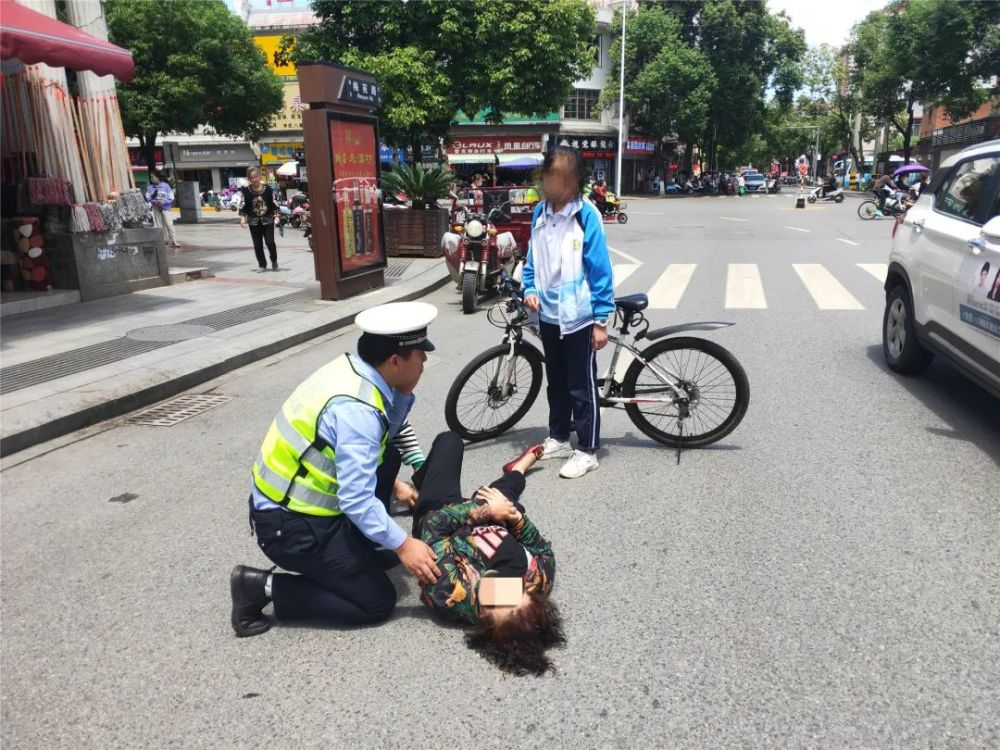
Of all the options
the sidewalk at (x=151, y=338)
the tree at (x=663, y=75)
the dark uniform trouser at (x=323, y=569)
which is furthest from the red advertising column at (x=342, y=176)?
the tree at (x=663, y=75)

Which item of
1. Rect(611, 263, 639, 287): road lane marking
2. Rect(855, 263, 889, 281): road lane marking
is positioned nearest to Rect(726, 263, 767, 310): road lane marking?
Rect(611, 263, 639, 287): road lane marking

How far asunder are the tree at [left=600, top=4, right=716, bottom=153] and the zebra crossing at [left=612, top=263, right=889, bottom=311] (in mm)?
34904

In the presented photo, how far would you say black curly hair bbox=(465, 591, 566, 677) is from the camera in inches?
105

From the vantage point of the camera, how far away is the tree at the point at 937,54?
3734cm

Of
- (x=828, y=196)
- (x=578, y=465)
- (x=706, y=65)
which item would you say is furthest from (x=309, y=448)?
(x=706, y=65)

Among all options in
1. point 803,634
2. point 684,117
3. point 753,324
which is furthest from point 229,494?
point 684,117

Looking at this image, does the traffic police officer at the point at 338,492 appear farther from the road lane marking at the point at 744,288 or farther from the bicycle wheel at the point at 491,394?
the road lane marking at the point at 744,288

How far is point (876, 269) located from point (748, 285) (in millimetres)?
3038

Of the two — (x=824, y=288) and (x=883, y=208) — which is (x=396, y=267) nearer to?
(x=824, y=288)

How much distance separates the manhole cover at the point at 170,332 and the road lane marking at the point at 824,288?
7337 mm

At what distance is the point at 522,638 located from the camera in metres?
2.71

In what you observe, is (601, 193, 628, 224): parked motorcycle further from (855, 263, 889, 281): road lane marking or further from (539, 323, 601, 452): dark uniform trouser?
(539, 323, 601, 452): dark uniform trouser

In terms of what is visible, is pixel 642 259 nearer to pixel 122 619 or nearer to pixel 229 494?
pixel 229 494

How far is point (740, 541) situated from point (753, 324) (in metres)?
5.33
